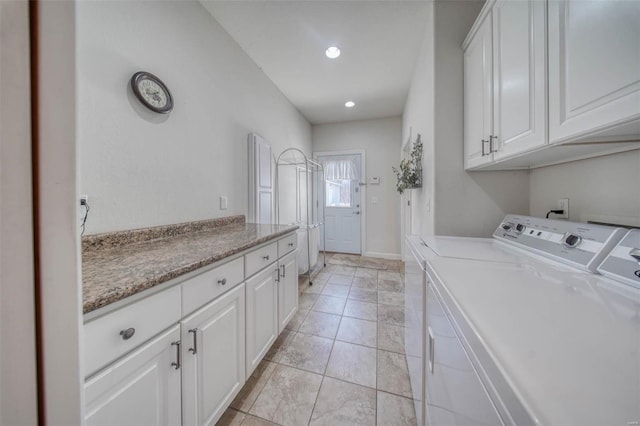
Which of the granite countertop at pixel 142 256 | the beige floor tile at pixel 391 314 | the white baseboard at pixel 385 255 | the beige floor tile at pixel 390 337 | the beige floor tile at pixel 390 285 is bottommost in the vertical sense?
the beige floor tile at pixel 390 337

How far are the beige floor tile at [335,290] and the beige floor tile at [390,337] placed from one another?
680 mm

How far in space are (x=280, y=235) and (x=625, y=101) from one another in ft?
5.41

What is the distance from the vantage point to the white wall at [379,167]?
4.00 m

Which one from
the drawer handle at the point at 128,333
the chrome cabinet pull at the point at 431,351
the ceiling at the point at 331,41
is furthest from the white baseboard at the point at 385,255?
the drawer handle at the point at 128,333

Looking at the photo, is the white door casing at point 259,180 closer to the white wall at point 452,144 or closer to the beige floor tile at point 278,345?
the beige floor tile at point 278,345

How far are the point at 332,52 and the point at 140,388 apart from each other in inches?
108

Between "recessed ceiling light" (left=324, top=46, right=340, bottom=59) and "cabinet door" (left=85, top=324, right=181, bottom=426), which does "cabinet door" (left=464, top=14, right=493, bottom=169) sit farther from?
"cabinet door" (left=85, top=324, right=181, bottom=426)

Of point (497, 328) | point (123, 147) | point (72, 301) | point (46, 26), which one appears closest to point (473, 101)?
point (497, 328)

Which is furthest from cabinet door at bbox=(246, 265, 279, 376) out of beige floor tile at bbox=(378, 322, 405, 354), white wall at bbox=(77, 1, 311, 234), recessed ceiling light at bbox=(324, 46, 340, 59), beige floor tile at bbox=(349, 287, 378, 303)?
recessed ceiling light at bbox=(324, 46, 340, 59)

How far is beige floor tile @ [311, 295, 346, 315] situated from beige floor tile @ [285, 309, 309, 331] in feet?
0.47

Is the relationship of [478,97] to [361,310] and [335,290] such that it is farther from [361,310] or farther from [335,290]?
[335,290]

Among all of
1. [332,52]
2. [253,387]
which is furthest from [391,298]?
[332,52]

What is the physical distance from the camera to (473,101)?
150 centimetres

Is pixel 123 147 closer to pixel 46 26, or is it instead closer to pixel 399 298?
pixel 46 26
